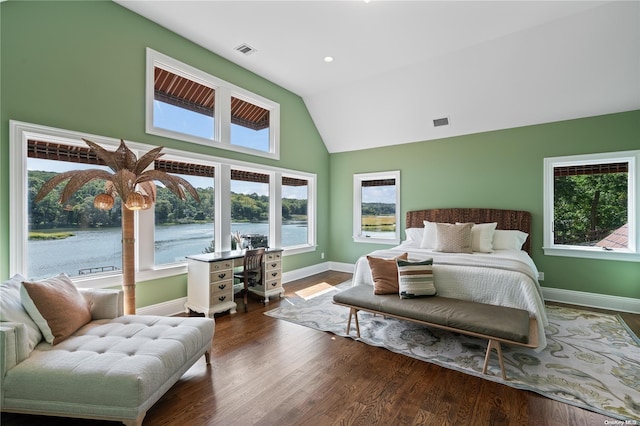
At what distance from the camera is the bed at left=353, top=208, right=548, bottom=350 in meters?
2.75

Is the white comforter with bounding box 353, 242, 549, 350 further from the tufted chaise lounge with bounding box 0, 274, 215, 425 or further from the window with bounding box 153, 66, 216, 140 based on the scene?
the window with bounding box 153, 66, 216, 140

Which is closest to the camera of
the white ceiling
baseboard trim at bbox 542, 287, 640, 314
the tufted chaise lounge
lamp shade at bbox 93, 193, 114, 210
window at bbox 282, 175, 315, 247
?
the tufted chaise lounge

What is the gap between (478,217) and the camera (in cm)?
472

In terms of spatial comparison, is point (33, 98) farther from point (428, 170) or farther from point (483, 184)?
point (483, 184)

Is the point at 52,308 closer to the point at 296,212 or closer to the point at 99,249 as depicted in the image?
the point at 99,249

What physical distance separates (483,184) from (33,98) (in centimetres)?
593

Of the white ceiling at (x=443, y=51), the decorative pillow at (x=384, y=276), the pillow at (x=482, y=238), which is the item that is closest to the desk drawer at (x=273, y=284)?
the decorative pillow at (x=384, y=276)

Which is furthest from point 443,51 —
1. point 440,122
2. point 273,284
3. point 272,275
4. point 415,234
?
point 273,284

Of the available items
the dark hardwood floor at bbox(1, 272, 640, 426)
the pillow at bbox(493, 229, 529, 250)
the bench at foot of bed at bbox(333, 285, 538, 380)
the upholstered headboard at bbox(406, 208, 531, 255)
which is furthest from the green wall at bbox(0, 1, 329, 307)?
the pillow at bbox(493, 229, 529, 250)

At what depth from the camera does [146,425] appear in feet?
5.74

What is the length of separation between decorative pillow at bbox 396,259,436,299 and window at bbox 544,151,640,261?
8.55 ft

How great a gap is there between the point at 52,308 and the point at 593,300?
6139mm

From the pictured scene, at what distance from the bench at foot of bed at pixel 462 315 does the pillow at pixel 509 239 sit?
1.98 metres

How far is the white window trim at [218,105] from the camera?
3.38m
